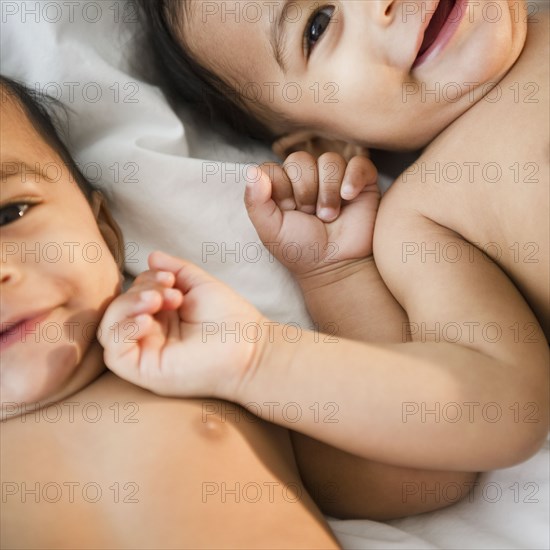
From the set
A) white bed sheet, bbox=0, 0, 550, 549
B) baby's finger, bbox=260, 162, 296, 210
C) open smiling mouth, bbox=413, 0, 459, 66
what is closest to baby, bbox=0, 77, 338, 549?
white bed sheet, bbox=0, 0, 550, 549

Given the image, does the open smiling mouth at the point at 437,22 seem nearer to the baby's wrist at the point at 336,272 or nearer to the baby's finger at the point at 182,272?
the baby's wrist at the point at 336,272

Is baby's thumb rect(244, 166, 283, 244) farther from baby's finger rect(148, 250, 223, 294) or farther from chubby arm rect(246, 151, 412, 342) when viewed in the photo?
baby's finger rect(148, 250, 223, 294)

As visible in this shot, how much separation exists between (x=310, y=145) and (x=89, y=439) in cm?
68

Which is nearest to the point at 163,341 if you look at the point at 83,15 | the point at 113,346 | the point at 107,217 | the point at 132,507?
the point at 113,346

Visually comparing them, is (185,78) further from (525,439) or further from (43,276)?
(525,439)

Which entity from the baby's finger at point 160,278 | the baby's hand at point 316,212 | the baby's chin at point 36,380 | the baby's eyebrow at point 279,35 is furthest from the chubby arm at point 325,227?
the baby's chin at point 36,380

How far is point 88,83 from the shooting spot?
4.35ft

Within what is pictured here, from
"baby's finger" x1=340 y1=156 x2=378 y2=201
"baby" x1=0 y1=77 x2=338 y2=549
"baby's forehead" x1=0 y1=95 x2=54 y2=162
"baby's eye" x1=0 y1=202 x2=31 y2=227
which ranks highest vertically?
"baby's forehead" x1=0 y1=95 x2=54 y2=162

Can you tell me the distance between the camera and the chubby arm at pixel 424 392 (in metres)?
0.97

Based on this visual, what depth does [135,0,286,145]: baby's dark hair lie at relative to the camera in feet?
4.37

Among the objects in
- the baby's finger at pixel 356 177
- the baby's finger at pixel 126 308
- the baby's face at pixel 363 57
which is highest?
the baby's face at pixel 363 57

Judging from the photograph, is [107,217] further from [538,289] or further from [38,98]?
[538,289]

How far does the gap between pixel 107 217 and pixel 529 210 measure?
668 millimetres

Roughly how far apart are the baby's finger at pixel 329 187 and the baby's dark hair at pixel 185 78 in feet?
0.63
